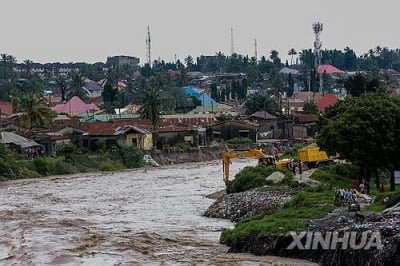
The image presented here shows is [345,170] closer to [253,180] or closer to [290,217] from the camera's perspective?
[253,180]

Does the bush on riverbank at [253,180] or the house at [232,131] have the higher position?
the house at [232,131]

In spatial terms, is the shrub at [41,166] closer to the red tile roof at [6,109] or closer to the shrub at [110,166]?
the shrub at [110,166]

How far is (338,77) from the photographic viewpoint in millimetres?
163750

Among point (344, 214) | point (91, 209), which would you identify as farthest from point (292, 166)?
point (344, 214)

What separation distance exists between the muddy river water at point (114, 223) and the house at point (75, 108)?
46.1 m

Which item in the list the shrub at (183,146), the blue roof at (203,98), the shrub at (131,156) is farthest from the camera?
the blue roof at (203,98)

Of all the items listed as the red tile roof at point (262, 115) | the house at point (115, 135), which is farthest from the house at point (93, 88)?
the house at point (115, 135)

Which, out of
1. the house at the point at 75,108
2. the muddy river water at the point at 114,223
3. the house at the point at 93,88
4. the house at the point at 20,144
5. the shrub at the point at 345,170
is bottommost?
the muddy river water at the point at 114,223

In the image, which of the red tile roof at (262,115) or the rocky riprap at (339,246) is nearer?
the rocky riprap at (339,246)

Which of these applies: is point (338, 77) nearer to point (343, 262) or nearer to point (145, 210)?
point (145, 210)

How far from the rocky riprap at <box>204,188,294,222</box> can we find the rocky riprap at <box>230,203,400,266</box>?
20.5ft
